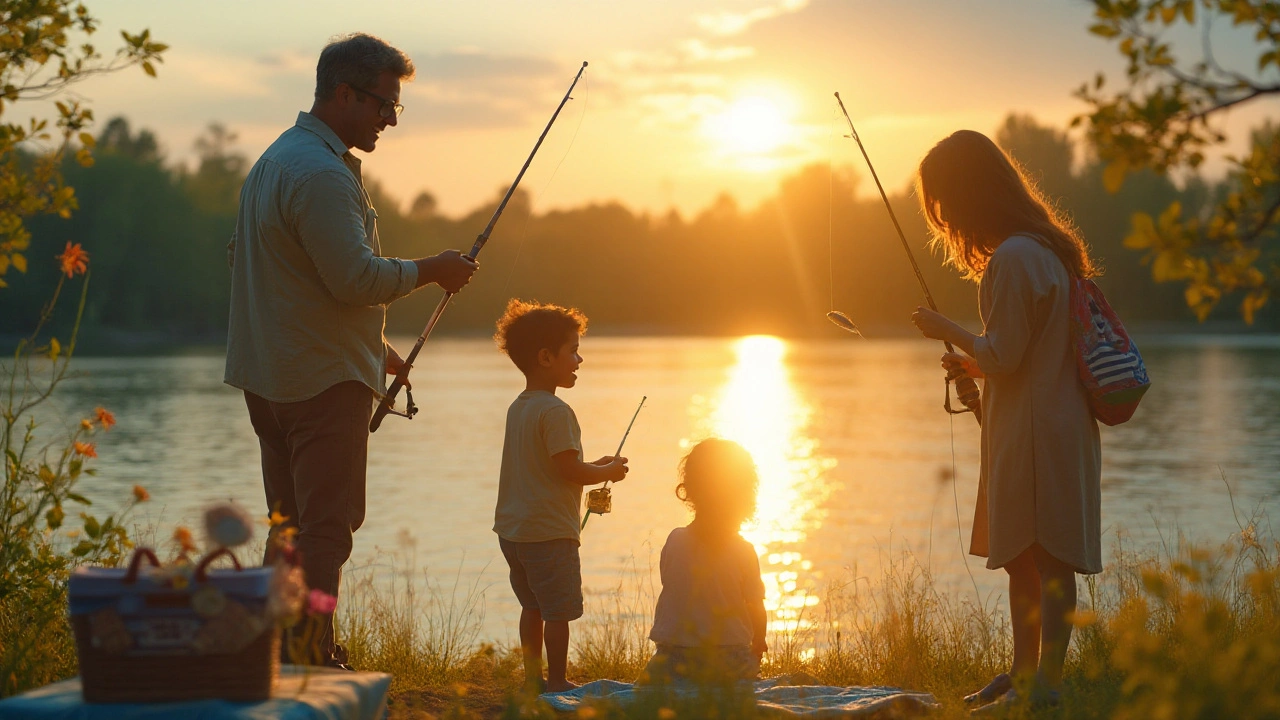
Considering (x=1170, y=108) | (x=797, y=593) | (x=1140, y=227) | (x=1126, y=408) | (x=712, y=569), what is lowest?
(x=797, y=593)

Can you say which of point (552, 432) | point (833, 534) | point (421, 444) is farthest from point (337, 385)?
point (421, 444)

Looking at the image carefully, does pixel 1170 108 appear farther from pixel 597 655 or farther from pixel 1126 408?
pixel 597 655

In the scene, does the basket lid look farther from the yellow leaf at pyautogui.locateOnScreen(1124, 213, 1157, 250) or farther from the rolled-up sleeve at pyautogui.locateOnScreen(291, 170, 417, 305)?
the yellow leaf at pyautogui.locateOnScreen(1124, 213, 1157, 250)

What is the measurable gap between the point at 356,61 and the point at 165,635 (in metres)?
1.90

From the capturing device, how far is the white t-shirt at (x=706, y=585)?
3959 millimetres

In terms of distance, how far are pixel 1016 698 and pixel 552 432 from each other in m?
1.58

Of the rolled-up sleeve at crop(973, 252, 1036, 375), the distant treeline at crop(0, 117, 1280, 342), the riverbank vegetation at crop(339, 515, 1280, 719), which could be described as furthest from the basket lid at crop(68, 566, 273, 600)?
the distant treeline at crop(0, 117, 1280, 342)

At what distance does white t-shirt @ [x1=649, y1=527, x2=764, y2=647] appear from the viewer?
3959mm

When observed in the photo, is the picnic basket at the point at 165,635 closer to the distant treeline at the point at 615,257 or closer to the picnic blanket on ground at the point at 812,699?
the picnic blanket on ground at the point at 812,699

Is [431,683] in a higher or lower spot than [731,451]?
lower

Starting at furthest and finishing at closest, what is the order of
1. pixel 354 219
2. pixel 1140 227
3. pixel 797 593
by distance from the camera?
pixel 797 593, pixel 354 219, pixel 1140 227

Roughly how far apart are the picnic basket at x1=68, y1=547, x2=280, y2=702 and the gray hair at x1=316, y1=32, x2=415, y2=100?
1759 mm

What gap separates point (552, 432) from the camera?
13.9ft

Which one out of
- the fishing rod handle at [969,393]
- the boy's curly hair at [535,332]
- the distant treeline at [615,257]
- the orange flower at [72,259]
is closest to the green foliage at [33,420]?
the orange flower at [72,259]
